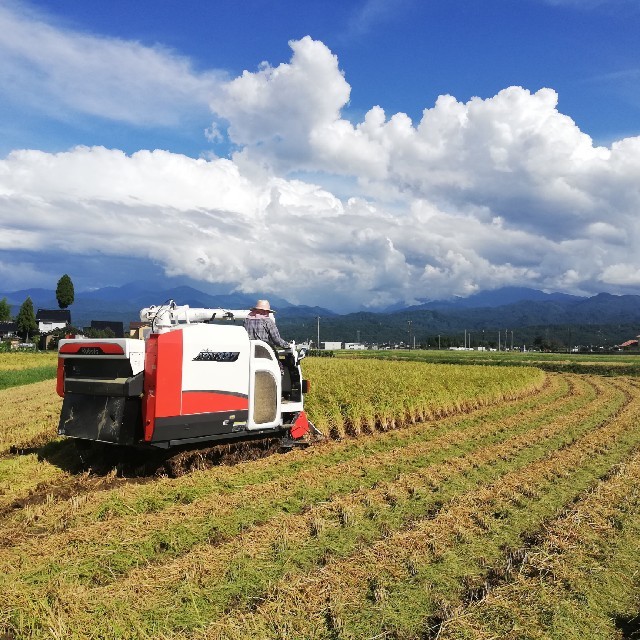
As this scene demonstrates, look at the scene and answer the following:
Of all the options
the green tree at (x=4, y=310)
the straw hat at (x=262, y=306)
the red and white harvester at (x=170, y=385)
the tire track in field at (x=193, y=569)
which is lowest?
the tire track in field at (x=193, y=569)

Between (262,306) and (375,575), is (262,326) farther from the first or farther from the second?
(375,575)

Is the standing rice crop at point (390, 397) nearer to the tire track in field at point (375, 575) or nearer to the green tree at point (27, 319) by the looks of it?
the tire track in field at point (375, 575)

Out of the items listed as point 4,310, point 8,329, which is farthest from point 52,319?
point 4,310

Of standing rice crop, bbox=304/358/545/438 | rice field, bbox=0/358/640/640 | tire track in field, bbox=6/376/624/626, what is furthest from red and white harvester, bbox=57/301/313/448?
standing rice crop, bbox=304/358/545/438

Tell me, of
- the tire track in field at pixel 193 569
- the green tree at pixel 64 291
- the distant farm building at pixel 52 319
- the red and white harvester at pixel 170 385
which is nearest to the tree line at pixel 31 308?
the green tree at pixel 64 291

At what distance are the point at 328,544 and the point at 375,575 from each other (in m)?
0.91

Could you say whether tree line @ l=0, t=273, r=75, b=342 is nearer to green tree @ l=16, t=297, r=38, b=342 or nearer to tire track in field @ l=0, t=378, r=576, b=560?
green tree @ l=16, t=297, r=38, b=342

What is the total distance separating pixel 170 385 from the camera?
8.13 meters

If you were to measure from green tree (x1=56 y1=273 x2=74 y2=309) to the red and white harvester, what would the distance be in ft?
330

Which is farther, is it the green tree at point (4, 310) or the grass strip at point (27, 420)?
the green tree at point (4, 310)

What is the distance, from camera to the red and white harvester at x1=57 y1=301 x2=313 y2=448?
814 centimetres

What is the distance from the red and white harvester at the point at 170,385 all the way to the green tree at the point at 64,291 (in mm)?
100736

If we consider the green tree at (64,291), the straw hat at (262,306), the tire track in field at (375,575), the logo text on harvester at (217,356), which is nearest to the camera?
the tire track in field at (375,575)

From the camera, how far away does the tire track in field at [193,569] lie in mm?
4773
